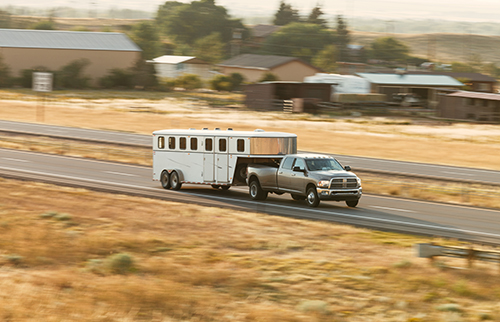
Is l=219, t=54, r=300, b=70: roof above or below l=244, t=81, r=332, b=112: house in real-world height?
above

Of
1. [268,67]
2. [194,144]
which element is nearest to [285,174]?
[194,144]

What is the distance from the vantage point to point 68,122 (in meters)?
63.0

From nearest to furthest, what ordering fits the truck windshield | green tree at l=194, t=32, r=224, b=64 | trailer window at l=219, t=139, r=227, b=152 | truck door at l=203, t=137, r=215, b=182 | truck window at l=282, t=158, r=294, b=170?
the truck windshield, truck window at l=282, t=158, r=294, b=170, trailer window at l=219, t=139, r=227, b=152, truck door at l=203, t=137, r=215, b=182, green tree at l=194, t=32, r=224, b=64

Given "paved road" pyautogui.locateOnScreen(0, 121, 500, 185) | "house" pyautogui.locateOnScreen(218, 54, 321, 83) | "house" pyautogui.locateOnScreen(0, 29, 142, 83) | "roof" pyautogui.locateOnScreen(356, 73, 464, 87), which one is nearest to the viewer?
"paved road" pyautogui.locateOnScreen(0, 121, 500, 185)

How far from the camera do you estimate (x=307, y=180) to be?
22.2 metres

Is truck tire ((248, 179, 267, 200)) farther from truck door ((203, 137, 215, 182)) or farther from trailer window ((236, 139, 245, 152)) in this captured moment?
truck door ((203, 137, 215, 182))

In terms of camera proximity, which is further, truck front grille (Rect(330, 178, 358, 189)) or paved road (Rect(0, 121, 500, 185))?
paved road (Rect(0, 121, 500, 185))

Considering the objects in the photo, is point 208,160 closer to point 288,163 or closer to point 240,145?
point 240,145

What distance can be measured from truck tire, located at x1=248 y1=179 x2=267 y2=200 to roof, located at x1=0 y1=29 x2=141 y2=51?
95.9 metres

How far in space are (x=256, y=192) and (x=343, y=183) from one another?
11.6 feet

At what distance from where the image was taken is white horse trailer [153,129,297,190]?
24234 millimetres

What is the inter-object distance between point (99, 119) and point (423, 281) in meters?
56.9

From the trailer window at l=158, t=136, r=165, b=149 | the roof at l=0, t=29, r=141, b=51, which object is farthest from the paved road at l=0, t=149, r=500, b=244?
the roof at l=0, t=29, r=141, b=51

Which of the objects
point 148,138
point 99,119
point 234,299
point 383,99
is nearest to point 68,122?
point 99,119
